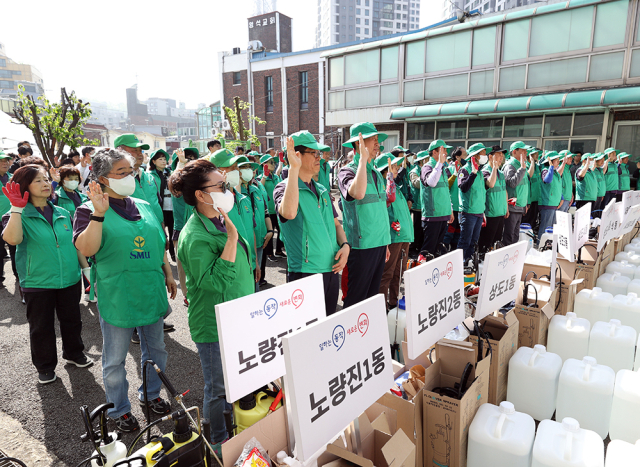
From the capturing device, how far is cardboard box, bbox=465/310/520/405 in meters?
2.39

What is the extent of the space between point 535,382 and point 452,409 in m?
0.96

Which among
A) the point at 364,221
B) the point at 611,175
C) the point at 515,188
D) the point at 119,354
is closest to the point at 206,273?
the point at 119,354

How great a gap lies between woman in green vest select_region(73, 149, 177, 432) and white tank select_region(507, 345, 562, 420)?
238 cm

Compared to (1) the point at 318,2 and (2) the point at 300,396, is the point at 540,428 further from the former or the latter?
(1) the point at 318,2

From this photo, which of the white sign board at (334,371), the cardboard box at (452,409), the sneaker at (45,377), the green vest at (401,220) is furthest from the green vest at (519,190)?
the sneaker at (45,377)

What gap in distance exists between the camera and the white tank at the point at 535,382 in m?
2.46

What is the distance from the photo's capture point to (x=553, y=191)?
7.64 meters

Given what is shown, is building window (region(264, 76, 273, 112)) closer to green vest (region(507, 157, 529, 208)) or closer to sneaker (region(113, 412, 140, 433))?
green vest (region(507, 157, 529, 208))

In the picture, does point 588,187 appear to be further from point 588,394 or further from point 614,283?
point 588,394

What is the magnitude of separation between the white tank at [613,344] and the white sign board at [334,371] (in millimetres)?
1985

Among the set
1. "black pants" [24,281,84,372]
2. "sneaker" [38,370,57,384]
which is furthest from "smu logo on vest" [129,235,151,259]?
"sneaker" [38,370,57,384]

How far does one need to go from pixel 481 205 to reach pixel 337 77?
13.7m

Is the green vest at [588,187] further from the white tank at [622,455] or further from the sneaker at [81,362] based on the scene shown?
the sneaker at [81,362]

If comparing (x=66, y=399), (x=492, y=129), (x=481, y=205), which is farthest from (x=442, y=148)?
(x=492, y=129)
